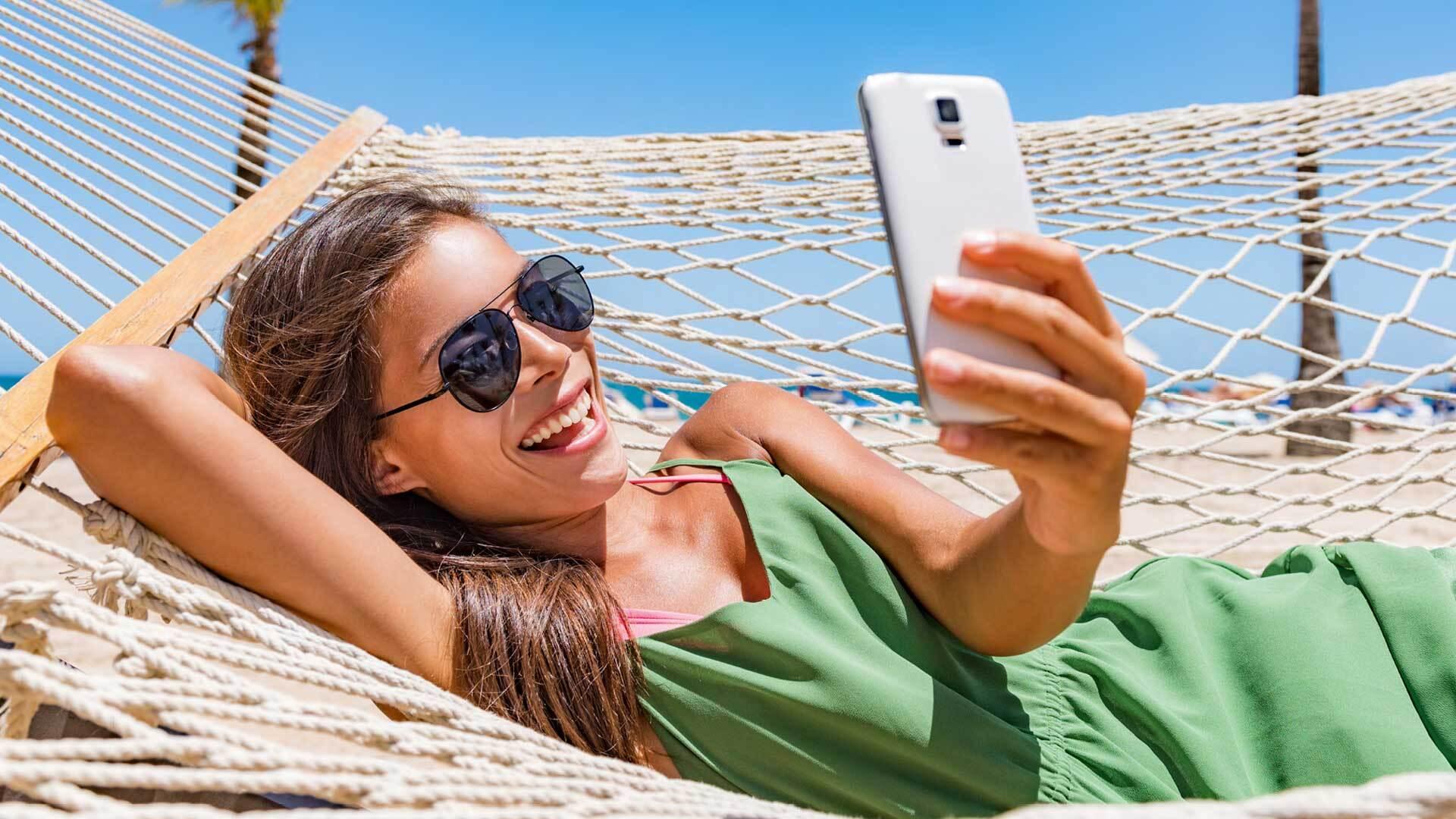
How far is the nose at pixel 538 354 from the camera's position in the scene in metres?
1.21

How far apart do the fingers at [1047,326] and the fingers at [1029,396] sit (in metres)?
0.01

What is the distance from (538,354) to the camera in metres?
1.22

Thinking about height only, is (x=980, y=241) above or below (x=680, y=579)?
above

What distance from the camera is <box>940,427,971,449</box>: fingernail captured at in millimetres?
676

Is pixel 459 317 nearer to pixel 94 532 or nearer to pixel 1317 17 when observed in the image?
pixel 94 532

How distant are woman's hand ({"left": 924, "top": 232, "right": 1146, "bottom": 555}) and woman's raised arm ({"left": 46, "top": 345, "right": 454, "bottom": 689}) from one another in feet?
1.87

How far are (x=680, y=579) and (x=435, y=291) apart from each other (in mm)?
422

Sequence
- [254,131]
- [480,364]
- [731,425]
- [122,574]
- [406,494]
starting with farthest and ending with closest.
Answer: [254,131]
[731,425]
[406,494]
[480,364]
[122,574]

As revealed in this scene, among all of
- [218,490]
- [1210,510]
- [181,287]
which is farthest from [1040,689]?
[1210,510]

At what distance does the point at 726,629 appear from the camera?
3.68 feet

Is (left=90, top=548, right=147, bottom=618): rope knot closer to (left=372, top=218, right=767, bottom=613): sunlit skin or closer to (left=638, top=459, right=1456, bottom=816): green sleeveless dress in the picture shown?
(left=372, top=218, right=767, bottom=613): sunlit skin

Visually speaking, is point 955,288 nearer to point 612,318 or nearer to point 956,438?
point 956,438

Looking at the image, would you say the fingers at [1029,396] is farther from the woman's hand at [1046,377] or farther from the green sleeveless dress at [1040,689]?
the green sleeveless dress at [1040,689]

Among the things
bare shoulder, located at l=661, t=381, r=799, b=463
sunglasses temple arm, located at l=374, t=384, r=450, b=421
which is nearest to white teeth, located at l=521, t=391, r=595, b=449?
sunglasses temple arm, located at l=374, t=384, r=450, b=421
